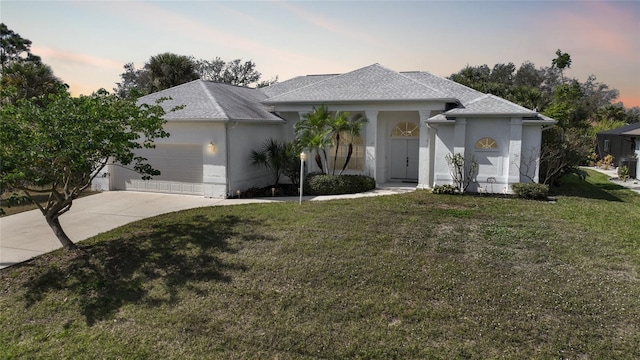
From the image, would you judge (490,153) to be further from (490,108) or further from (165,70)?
(165,70)

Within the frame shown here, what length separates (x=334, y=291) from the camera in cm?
773

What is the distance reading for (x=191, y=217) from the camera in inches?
500

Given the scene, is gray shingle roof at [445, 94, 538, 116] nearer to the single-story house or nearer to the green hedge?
the single-story house

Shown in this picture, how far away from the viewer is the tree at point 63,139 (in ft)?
27.7

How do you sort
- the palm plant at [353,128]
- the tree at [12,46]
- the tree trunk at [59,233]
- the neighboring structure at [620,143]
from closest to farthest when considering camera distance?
the tree trunk at [59,233]
the palm plant at [353,128]
the neighboring structure at [620,143]
the tree at [12,46]

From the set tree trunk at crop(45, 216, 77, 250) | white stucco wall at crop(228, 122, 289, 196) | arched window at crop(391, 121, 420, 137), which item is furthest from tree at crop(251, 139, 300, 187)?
tree trunk at crop(45, 216, 77, 250)

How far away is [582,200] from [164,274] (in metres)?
15.0

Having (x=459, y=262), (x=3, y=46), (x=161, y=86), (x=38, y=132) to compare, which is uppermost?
(x=3, y=46)

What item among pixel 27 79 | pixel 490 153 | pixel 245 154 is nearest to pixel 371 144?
pixel 490 153

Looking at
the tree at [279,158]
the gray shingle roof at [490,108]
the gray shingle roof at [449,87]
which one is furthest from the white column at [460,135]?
the tree at [279,158]

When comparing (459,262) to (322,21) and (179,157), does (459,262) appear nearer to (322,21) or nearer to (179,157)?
(322,21)

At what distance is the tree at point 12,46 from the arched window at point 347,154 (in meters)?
37.7

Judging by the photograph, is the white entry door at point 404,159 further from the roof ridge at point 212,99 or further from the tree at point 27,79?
the tree at point 27,79

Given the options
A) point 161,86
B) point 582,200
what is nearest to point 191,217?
point 582,200
